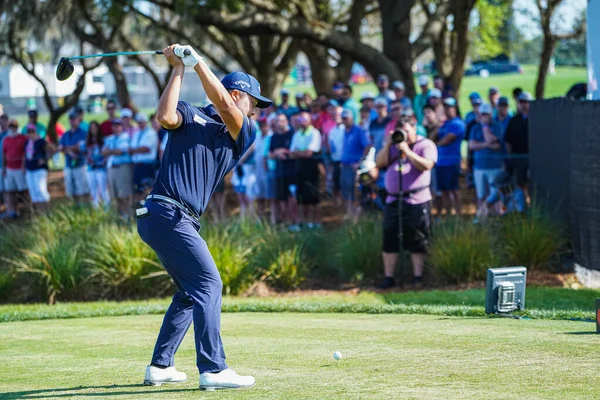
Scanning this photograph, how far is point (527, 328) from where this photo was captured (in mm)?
8211

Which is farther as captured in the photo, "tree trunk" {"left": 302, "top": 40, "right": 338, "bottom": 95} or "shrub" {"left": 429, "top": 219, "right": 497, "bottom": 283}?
"tree trunk" {"left": 302, "top": 40, "right": 338, "bottom": 95}

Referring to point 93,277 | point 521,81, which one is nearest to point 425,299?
point 93,277

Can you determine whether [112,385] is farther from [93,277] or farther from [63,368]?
[93,277]

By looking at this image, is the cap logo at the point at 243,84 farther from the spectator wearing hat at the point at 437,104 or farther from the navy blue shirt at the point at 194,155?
the spectator wearing hat at the point at 437,104

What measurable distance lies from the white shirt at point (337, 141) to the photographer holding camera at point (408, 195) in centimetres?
362

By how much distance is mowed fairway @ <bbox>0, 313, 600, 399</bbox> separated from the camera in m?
6.05

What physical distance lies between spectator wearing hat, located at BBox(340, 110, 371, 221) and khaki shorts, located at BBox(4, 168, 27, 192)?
7.40 m

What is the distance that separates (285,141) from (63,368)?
987cm

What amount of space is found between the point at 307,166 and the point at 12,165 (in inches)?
270

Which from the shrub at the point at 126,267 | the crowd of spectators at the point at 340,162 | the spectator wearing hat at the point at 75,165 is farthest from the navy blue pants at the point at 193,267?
the spectator wearing hat at the point at 75,165

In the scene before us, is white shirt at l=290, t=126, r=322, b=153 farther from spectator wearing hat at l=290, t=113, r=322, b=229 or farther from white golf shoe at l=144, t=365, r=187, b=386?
white golf shoe at l=144, t=365, r=187, b=386

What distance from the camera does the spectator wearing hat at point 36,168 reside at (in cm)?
1972

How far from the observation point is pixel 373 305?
1099 centimetres

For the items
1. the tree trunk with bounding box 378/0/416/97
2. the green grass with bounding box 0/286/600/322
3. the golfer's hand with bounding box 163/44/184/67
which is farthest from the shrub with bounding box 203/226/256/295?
the tree trunk with bounding box 378/0/416/97
